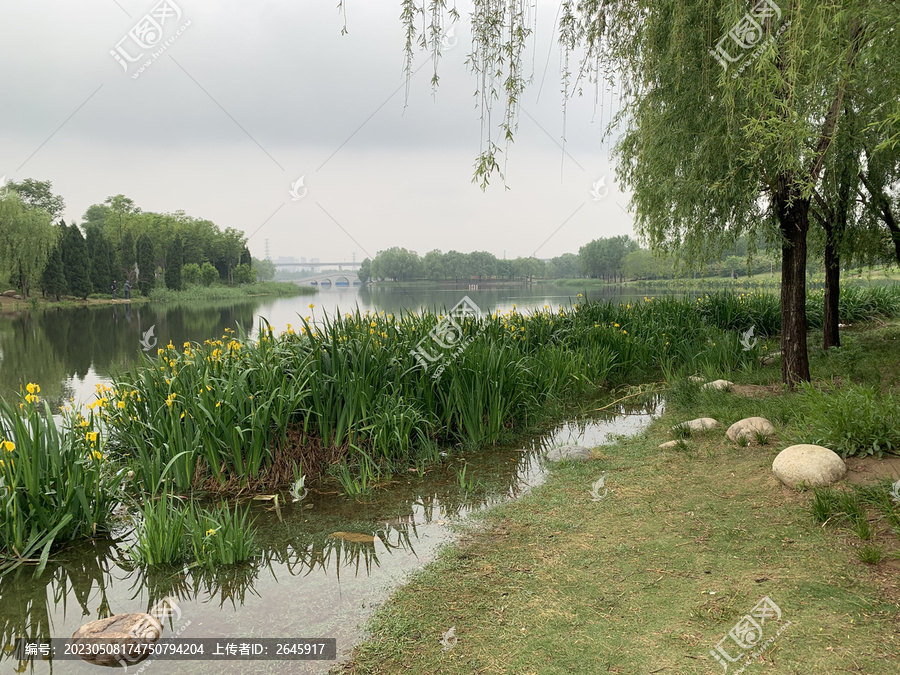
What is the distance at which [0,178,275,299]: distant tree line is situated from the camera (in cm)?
3018

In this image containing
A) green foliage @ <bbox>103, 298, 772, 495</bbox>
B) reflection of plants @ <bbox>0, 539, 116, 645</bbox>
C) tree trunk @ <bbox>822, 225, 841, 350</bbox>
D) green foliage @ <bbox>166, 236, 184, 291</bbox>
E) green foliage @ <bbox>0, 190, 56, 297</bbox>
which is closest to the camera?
reflection of plants @ <bbox>0, 539, 116, 645</bbox>

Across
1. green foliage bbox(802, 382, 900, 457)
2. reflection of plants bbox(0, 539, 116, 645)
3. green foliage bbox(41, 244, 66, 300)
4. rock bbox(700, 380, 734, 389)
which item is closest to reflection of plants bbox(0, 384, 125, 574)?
reflection of plants bbox(0, 539, 116, 645)

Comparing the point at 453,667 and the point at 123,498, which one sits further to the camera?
the point at 123,498

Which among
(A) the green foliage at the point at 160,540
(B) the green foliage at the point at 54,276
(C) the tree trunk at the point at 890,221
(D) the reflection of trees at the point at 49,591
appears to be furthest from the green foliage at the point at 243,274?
(A) the green foliage at the point at 160,540

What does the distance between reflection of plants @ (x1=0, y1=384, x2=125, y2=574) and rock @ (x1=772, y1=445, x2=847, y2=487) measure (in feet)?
15.5

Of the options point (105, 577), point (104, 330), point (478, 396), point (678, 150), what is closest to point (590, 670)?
point (105, 577)

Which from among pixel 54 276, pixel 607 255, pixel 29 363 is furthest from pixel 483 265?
pixel 29 363

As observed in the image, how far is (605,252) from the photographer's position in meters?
47.1

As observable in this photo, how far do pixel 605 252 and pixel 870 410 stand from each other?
45.3 meters

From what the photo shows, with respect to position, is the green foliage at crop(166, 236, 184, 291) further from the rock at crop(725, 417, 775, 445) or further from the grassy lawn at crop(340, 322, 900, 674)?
the rock at crop(725, 417, 775, 445)

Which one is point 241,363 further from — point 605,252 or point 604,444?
point 605,252

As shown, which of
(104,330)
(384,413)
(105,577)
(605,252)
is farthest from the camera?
(605,252)

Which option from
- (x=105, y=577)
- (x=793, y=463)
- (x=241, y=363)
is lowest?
(x=105, y=577)

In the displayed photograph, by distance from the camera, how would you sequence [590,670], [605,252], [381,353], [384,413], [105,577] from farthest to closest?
[605,252] < [381,353] < [384,413] < [105,577] < [590,670]
